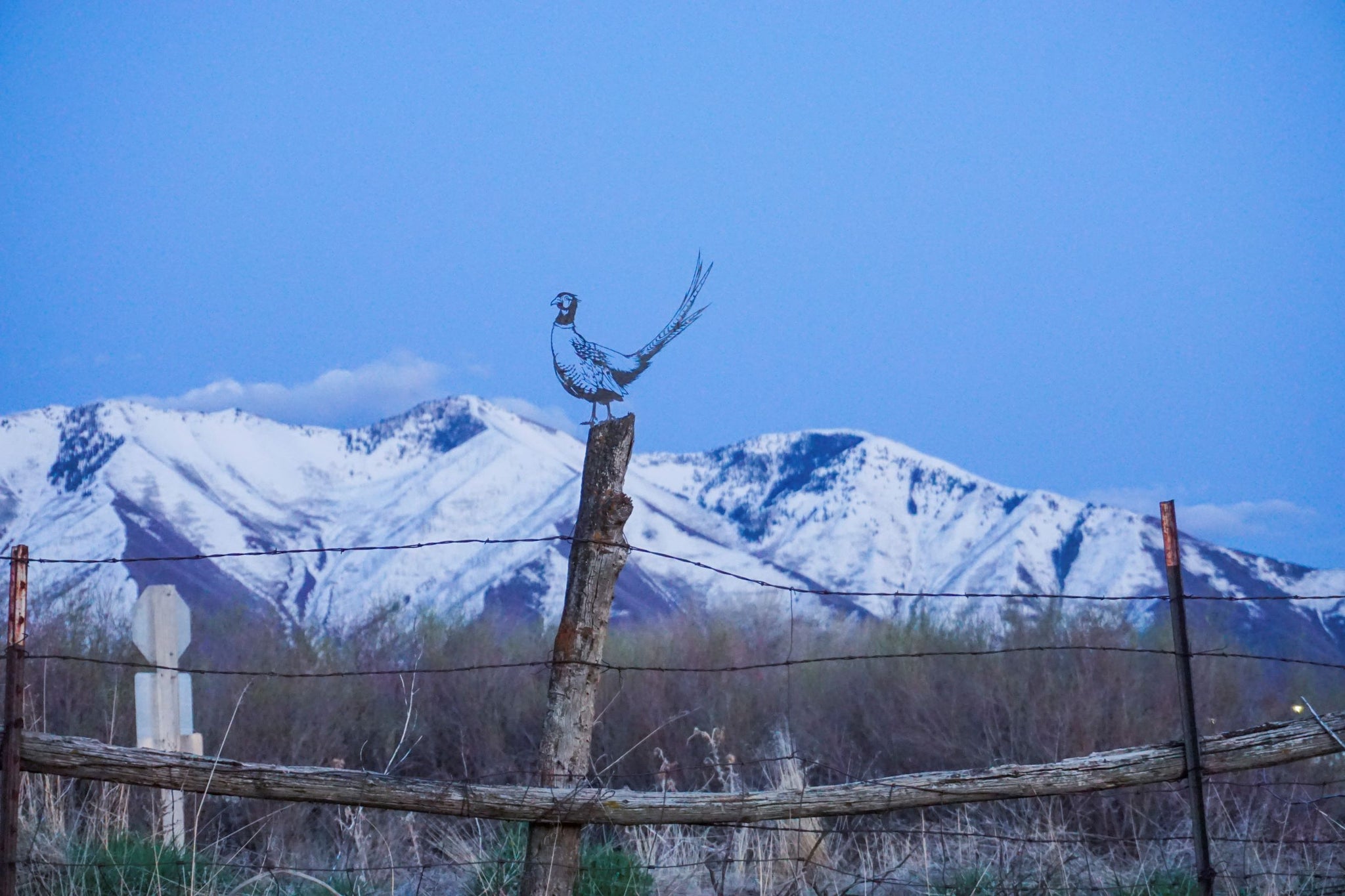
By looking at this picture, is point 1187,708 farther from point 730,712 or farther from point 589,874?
point 730,712

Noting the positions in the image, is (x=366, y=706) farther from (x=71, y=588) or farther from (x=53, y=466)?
(x=53, y=466)

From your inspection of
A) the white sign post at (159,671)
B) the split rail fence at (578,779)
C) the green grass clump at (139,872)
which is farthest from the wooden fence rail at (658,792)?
the white sign post at (159,671)

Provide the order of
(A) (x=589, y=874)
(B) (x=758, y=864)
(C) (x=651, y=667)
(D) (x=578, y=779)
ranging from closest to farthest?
(D) (x=578, y=779)
(B) (x=758, y=864)
(A) (x=589, y=874)
(C) (x=651, y=667)

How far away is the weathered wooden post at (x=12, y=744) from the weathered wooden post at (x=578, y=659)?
61.1 inches

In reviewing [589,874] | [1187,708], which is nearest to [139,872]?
[589,874]

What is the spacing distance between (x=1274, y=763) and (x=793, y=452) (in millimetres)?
19847

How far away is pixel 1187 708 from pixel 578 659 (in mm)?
1837

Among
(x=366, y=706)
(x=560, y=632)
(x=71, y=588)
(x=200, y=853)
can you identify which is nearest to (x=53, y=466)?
(x=71, y=588)

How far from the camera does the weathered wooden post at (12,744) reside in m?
3.50

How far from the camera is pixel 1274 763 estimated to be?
340 centimetres

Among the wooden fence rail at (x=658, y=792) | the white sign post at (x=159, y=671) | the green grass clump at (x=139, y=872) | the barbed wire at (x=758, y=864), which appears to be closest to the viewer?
the wooden fence rail at (x=658, y=792)

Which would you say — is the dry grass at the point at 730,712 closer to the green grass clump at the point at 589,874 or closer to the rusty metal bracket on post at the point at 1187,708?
the green grass clump at the point at 589,874

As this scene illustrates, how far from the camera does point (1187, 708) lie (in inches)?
137

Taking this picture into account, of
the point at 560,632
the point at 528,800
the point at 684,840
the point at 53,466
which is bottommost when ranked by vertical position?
the point at 684,840
